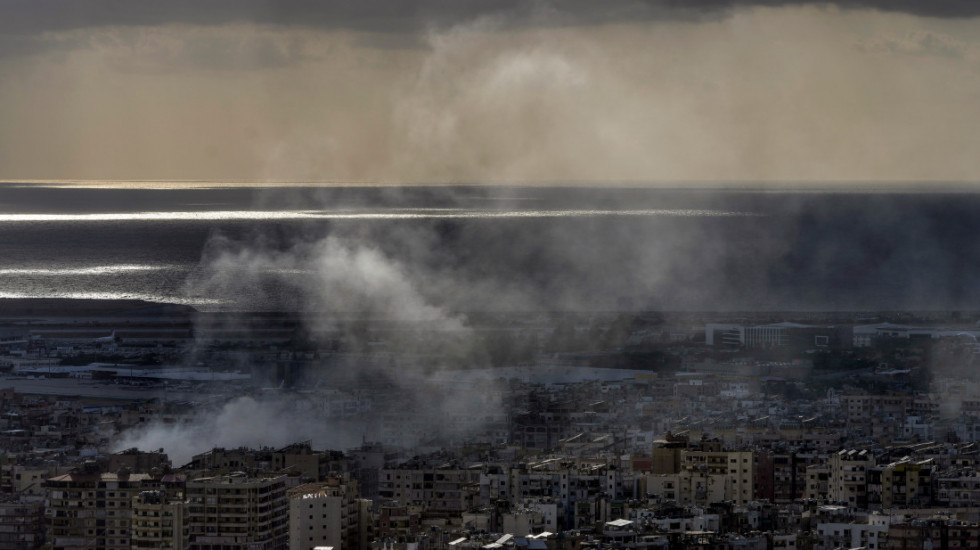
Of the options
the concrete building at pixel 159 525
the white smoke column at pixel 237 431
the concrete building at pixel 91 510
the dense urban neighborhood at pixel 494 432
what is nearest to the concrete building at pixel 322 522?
the dense urban neighborhood at pixel 494 432

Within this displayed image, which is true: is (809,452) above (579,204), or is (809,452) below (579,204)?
below

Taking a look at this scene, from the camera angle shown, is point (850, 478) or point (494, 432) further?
point (494, 432)

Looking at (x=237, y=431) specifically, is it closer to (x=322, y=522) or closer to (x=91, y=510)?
(x=91, y=510)

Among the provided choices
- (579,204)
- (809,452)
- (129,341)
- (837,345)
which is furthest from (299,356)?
(579,204)

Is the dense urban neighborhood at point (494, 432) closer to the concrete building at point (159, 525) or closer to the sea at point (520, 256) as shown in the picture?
the concrete building at point (159, 525)

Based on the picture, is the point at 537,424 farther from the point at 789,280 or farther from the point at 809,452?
the point at 789,280

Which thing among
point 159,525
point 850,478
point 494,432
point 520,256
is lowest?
point 159,525

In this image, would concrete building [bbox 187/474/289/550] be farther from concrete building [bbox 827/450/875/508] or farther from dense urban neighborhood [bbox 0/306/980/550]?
concrete building [bbox 827/450/875/508]

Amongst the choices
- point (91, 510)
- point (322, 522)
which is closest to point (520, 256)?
point (91, 510)
